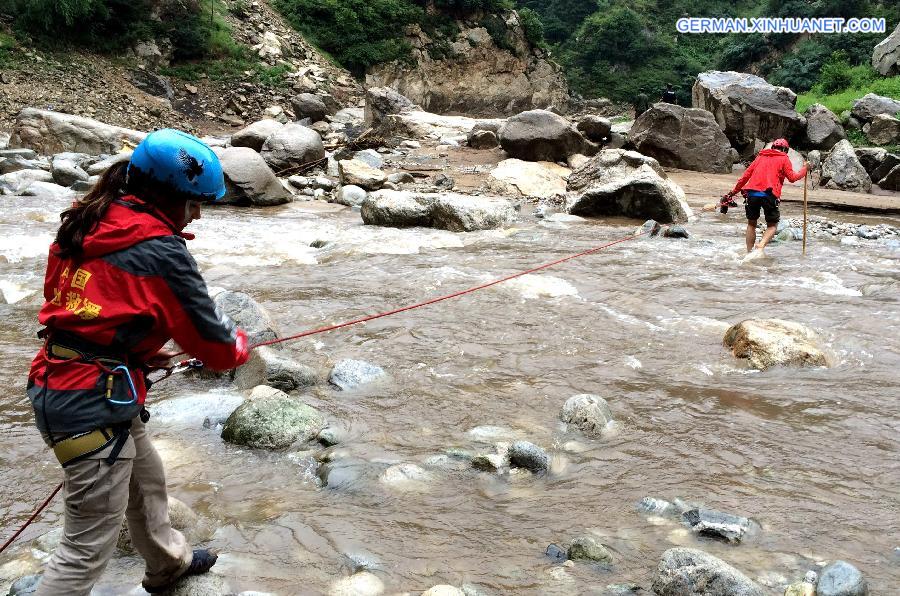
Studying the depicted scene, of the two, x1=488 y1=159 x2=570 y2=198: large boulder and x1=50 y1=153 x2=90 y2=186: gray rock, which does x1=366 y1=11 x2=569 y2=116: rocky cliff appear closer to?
x1=488 y1=159 x2=570 y2=198: large boulder

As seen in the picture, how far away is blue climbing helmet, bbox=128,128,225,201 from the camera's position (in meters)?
2.21

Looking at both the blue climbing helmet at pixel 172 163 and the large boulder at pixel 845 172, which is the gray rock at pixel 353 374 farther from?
the large boulder at pixel 845 172

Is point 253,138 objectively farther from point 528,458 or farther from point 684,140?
point 528,458

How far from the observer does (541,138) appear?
17406 millimetres

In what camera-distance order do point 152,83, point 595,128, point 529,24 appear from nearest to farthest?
point 595,128 → point 152,83 → point 529,24

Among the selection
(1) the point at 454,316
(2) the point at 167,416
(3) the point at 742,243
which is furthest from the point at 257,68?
(2) the point at 167,416

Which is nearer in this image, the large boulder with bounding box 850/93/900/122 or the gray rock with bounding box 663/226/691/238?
the gray rock with bounding box 663/226/691/238

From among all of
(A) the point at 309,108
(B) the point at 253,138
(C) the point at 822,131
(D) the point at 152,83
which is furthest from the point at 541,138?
(D) the point at 152,83

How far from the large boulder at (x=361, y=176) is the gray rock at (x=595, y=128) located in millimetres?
7399

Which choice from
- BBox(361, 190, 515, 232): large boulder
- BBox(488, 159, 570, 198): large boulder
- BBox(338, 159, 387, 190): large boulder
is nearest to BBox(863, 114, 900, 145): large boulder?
BBox(488, 159, 570, 198): large boulder

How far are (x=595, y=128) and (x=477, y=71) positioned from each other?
77.3 ft

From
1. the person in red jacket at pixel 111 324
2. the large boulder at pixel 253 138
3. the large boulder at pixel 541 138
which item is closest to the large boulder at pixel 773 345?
the person in red jacket at pixel 111 324

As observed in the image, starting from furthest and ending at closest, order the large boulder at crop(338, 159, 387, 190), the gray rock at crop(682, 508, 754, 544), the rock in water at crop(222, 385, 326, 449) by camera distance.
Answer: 1. the large boulder at crop(338, 159, 387, 190)
2. the rock in water at crop(222, 385, 326, 449)
3. the gray rock at crop(682, 508, 754, 544)

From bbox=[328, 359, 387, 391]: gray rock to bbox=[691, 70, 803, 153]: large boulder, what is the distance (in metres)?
19.2
